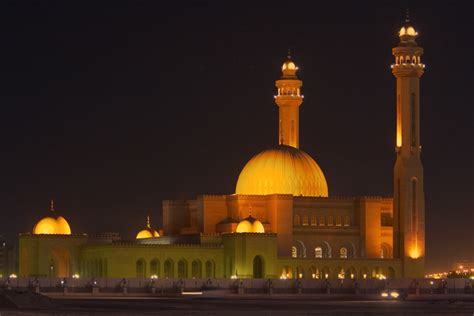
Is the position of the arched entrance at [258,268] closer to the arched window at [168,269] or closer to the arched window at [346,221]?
the arched window at [168,269]

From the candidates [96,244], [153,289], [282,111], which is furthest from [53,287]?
[282,111]

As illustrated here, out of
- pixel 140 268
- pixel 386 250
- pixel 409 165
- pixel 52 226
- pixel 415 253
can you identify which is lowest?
pixel 140 268

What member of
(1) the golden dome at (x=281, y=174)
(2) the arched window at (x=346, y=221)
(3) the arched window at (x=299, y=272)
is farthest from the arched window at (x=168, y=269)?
(2) the arched window at (x=346, y=221)

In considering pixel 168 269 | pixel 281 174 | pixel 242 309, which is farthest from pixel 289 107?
pixel 242 309

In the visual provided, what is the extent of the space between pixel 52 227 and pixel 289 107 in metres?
24.2

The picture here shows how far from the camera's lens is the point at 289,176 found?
127 meters

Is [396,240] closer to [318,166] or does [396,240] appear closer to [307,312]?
[318,166]

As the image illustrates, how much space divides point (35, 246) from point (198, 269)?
1285cm

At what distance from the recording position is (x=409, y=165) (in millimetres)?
122625

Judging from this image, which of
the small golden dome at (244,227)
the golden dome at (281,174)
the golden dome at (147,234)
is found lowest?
the golden dome at (147,234)

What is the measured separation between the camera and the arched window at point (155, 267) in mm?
119812

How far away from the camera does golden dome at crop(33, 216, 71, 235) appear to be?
403ft

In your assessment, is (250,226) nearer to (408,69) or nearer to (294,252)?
(294,252)

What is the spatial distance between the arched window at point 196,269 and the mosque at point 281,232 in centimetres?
17
